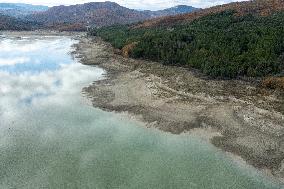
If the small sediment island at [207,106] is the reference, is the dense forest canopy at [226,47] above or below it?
above

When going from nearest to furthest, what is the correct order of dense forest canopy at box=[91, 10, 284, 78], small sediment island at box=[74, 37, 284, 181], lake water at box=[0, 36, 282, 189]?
lake water at box=[0, 36, 282, 189] → small sediment island at box=[74, 37, 284, 181] → dense forest canopy at box=[91, 10, 284, 78]

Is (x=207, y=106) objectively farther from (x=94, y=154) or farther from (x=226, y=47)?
(x=226, y=47)

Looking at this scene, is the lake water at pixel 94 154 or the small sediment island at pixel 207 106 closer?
the lake water at pixel 94 154

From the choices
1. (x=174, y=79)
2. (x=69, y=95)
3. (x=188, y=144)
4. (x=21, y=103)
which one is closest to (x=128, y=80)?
(x=174, y=79)

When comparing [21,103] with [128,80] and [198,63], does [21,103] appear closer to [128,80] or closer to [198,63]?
[128,80]

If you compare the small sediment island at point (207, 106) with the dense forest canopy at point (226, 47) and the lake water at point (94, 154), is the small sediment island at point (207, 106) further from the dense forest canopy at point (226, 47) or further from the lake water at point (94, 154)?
the dense forest canopy at point (226, 47)

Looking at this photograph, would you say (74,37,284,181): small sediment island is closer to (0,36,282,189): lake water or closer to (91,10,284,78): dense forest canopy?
(0,36,282,189): lake water

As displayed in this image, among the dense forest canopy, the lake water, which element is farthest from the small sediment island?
the dense forest canopy

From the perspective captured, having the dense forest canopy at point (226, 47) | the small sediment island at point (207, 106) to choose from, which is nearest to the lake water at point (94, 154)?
the small sediment island at point (207, 106)
